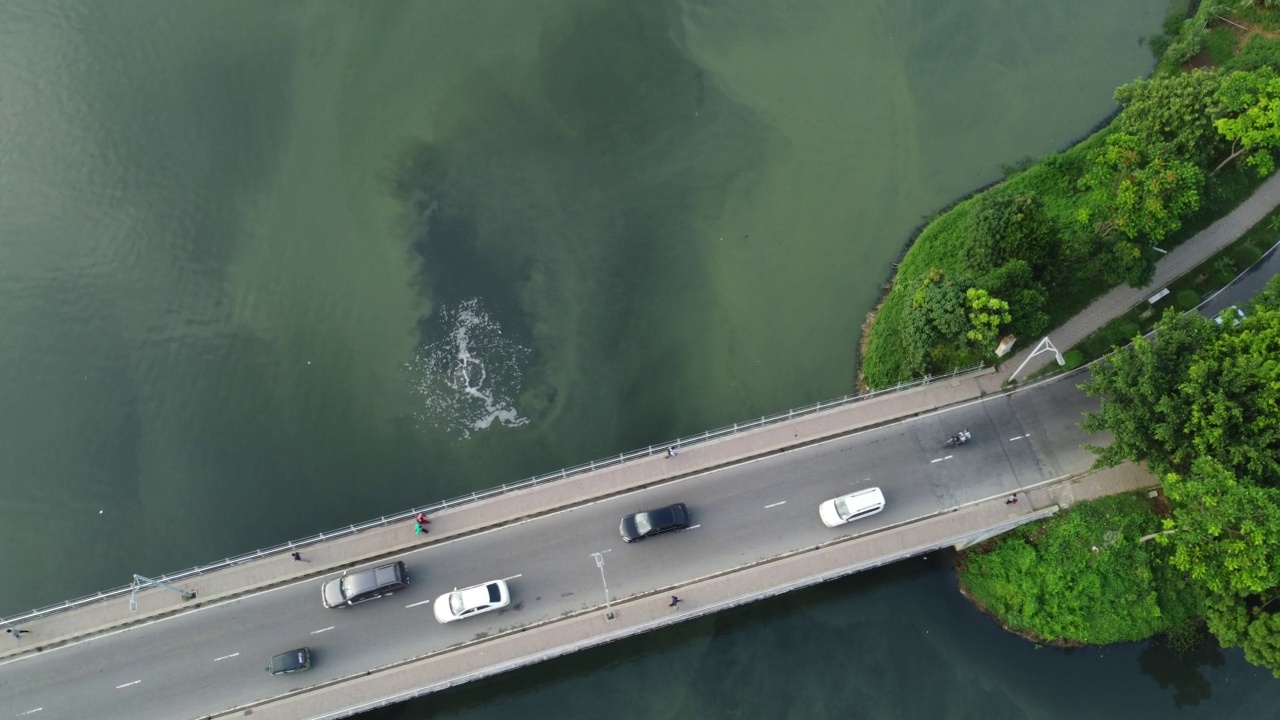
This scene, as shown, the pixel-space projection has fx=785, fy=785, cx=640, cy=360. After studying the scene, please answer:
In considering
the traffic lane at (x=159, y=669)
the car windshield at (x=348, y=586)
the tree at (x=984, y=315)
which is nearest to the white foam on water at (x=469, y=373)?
the car windshield at (x=348, y=586)

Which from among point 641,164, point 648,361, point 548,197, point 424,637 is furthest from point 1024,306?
point 424,637

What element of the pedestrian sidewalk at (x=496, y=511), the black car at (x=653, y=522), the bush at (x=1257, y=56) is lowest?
the black car at (x=653, y=522)

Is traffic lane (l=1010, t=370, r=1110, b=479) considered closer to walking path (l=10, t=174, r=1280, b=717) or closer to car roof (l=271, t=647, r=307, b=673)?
walking path (l=10, t=174, r=1280, b=717)

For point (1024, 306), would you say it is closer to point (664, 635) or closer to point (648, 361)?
point (648, 361)

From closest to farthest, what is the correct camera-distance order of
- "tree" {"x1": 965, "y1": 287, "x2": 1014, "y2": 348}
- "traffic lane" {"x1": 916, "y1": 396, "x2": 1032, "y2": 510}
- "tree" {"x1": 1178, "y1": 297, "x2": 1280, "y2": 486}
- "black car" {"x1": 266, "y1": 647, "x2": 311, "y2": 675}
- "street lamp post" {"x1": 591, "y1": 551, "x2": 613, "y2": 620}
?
"tree" {"x1": 1178, "y1": 297, "x2": 1280, "y2": 486}
"black car" {"x1": 266, "y1": 647, "x2": 311, "y2": 675}
"street lamp post" {"x1": 591, "y1": 551, "x2": 613, "y2": 620}
"tree" {"x1": 965, "y1": 287, "x2": 1014, "y2": 348}
"traffic lane" {"x1": 916, "y1": 396, "x2": 1032, "y2": 510}

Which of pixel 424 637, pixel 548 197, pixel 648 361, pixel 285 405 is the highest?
pixel 548 197

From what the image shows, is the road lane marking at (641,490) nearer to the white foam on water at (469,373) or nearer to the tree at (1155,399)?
the tree at (1155,399)

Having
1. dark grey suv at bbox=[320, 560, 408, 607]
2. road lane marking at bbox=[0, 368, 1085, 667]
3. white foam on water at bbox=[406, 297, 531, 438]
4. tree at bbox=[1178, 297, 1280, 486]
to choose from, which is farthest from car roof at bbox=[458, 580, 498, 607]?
tree at bbox=[1178, 297, 1280, 486]
